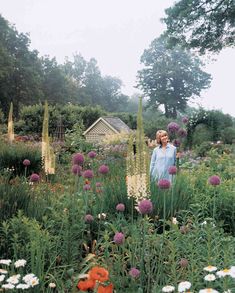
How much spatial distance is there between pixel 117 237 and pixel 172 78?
56.7 m

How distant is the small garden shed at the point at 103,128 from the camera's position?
27.8 m

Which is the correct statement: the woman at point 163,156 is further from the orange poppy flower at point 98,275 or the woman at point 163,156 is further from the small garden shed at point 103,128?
the small garden shed at point 103,128

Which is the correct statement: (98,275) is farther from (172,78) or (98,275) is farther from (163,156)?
(172,78)

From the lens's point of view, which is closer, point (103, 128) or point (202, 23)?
point (202, 23)

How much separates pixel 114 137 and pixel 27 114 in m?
8.71

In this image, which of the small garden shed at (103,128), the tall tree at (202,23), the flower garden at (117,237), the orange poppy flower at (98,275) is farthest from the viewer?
the small garden shed at (103,128)

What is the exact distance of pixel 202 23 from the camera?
23.2 m

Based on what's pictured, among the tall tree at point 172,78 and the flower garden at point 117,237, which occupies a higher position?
the tall tree at point 172,78

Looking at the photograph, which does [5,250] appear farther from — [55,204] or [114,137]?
[114,137]

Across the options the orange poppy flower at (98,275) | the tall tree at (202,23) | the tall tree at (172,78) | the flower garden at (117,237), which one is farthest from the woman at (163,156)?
the tall tree at (172,78)

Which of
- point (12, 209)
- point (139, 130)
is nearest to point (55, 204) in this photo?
point (12, 209)

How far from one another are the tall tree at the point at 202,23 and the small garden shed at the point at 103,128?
715 cm

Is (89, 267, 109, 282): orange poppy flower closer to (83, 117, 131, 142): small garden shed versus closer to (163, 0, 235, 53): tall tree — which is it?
(163, 0, 235, 53): tall tree

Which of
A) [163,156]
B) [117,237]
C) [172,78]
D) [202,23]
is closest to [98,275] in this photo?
[117,237]
